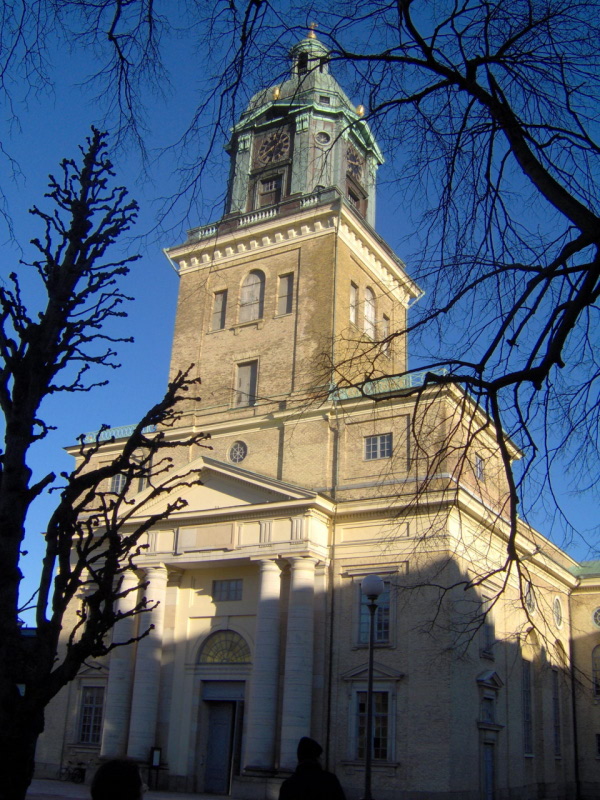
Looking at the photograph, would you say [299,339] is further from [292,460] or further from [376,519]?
[376,519]

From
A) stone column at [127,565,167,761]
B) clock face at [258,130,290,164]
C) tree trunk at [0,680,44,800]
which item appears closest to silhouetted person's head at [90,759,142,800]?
tree trunk at [0,680,44,800]

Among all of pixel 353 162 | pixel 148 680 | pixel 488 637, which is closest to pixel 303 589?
pixel 148 680

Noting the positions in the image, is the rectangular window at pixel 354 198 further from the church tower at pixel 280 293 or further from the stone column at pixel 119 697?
the stone column at pixel 119 697

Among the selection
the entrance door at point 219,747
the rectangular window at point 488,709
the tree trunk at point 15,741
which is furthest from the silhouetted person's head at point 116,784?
the entrance door at point 219,747

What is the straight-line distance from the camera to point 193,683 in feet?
102

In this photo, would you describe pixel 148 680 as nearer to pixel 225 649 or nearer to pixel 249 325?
pixel 225 649

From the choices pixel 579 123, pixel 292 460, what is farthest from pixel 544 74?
pixel 292 460

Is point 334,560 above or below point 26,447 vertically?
above

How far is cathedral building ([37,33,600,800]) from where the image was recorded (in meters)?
27.0

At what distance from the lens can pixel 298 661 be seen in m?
27.7

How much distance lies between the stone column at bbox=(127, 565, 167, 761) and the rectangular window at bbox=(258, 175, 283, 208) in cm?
1739

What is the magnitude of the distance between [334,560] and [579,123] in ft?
80.7

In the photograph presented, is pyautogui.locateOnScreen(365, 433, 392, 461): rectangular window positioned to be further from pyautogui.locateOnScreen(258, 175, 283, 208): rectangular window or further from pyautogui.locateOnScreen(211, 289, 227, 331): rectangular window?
pyautogui.locateOnScreen(258, 175, 283, 208): rectangular window

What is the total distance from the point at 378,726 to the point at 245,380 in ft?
49.5
